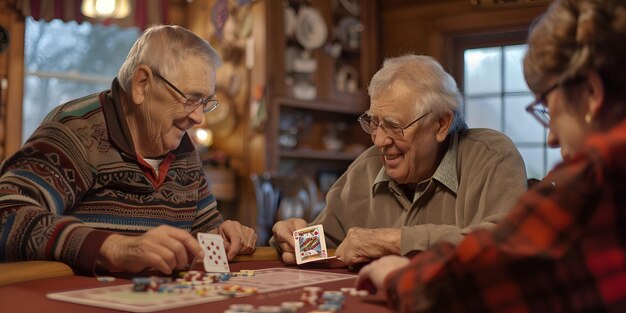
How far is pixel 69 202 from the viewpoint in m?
2.13

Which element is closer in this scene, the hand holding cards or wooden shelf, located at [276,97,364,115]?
the hand holding cards

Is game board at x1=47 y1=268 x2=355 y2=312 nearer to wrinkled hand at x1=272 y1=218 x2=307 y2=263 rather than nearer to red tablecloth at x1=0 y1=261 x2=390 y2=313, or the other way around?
red tablecloth at x1=0 y1=261 x2=390 y2=313

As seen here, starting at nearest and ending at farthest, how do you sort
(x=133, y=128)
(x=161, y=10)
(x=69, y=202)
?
(x=69, y=202), (x=133, y=128), (x=161, y=10)


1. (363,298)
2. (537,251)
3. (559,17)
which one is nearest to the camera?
(537,251)

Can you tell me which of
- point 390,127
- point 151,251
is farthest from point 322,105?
point 151,251

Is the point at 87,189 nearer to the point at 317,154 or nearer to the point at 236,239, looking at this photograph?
the point at 236,239

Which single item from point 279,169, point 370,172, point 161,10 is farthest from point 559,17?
point 279,169

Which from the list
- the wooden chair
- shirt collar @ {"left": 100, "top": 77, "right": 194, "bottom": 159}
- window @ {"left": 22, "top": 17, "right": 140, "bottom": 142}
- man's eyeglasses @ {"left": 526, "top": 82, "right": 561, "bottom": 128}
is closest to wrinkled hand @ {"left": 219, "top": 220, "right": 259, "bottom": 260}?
shirt collar @ {"left": 100, "top": 77, "right": 194, "bottom": 159}

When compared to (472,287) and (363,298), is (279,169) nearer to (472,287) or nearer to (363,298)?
(363,298)

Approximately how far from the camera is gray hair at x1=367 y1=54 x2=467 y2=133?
2.38m

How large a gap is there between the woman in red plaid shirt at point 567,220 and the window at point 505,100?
220 inches

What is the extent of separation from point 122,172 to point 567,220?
162cm

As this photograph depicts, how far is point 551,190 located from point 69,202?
4.98ft

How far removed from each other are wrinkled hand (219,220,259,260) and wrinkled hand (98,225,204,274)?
48cm
